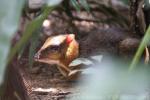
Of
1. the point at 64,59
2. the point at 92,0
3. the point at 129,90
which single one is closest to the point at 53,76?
the point at 64,59

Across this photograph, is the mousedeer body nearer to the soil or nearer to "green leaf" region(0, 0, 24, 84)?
the soil

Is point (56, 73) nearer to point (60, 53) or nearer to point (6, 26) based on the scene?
point (60, 53)

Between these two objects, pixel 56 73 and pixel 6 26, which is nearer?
pixel 6 26

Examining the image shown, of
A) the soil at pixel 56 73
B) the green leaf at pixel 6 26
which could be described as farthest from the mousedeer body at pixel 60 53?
the green leaf at pixel 6 26

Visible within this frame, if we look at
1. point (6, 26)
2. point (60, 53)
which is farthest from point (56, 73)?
point (6, 26)

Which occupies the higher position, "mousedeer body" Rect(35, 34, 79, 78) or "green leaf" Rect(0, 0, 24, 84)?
"green leaf" Rect(0, 0, 24, 84)

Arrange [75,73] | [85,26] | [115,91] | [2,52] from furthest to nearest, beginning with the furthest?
[85,26] < [75,73] < [115,91] < [2,52]

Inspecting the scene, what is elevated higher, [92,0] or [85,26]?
[92,0]

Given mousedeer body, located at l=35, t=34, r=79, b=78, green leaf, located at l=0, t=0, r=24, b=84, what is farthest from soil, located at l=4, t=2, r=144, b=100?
green leaf, located at l=0, t=0, r=24, b=84

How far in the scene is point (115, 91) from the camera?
2.23ft

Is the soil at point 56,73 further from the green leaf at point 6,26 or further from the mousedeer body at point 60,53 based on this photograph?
the green leaf at point 6,26

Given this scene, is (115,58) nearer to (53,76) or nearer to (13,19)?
(53,76)

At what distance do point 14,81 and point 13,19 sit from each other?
312mm

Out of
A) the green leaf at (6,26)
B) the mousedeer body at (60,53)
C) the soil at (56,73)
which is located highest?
the green leaf at (6,26)
